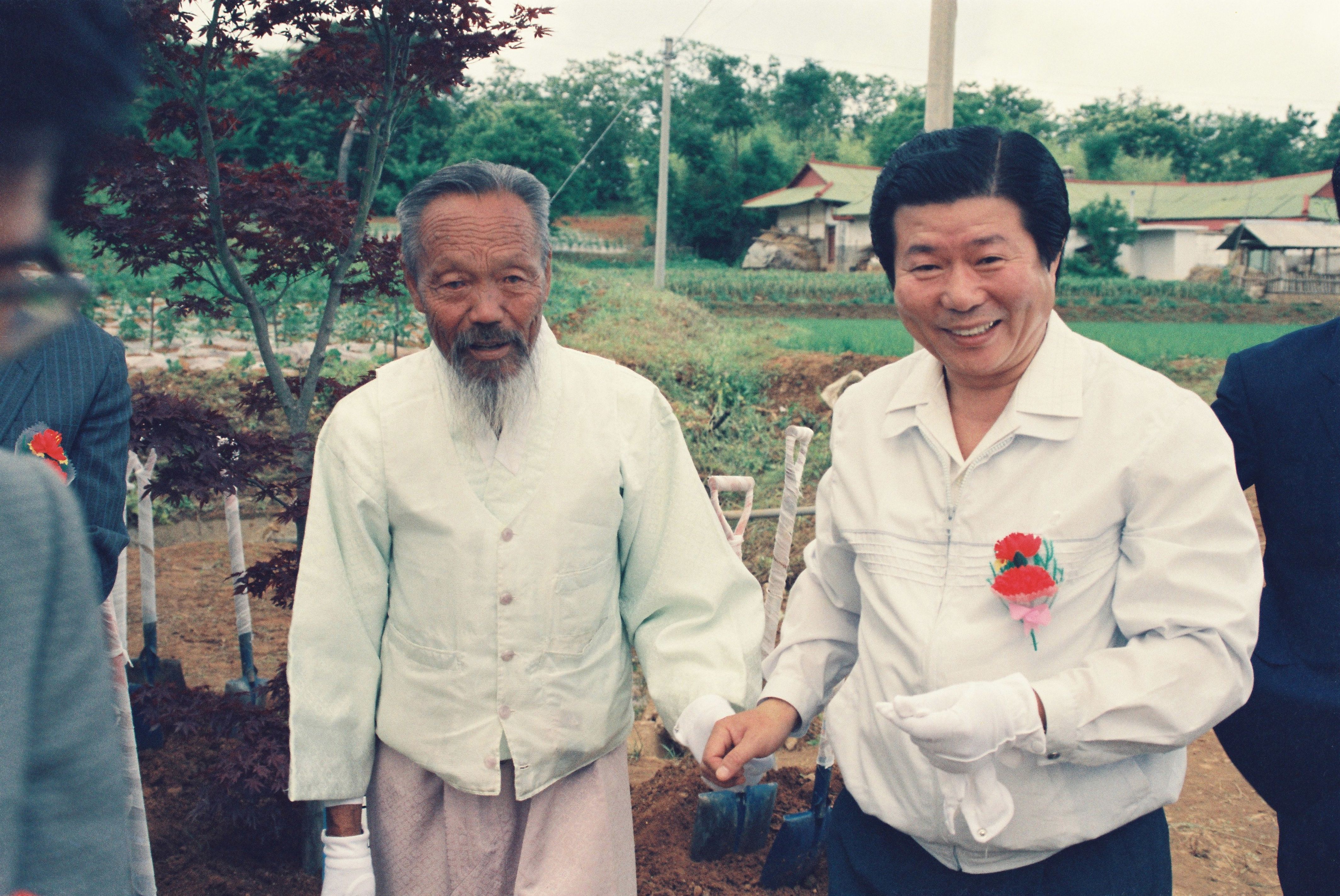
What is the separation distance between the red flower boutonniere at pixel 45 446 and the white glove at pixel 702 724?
1283mm

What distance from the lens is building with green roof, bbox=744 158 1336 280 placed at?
3269cm

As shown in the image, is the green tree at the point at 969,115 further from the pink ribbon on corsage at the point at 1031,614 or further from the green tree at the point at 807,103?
the pink ribbon on corsage at the point at 1031,614

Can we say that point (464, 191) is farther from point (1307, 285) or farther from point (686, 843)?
point (1307, 285)

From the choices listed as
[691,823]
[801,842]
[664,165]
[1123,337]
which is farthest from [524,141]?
[801,842]

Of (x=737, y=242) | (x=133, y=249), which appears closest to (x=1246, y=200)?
(x=737, y=242)

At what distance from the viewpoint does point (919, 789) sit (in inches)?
59.4

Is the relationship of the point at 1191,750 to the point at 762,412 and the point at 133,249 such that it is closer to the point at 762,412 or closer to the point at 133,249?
the point at 133,249

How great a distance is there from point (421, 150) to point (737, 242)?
43.1 feet

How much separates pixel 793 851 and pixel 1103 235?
32393 mm

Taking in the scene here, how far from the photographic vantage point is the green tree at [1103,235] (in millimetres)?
30844

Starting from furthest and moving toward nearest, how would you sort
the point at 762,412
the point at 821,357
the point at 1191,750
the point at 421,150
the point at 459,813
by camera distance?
the point at 421,150, the point at 821,357, the point at 762,412, the point at 1191,750, the point at 459,813

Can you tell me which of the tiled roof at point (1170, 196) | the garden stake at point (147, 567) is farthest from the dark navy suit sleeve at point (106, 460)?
the tiled roof at point (1170, 196)

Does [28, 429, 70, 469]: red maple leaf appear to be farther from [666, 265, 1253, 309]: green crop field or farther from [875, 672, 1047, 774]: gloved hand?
[666, 265, 1253, 309]: green crop field

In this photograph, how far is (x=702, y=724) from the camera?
5.78 ft
